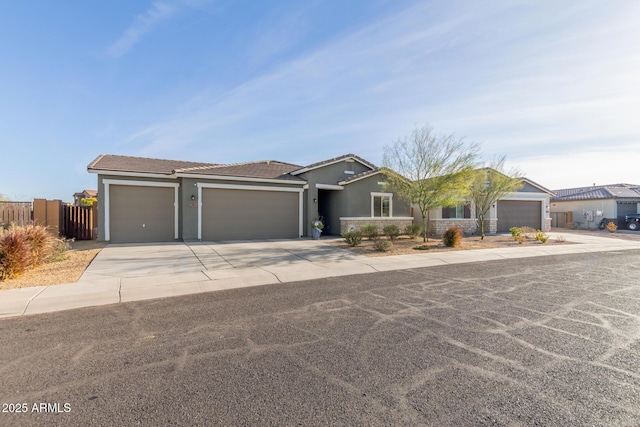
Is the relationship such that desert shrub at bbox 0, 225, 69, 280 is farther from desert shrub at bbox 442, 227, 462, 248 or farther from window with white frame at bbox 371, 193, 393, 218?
desert shrub at bbox 442, 227, 462, 248

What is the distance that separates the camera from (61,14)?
10.0 m

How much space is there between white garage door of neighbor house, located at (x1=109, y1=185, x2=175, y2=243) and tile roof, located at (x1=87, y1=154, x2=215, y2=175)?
0.85 metres

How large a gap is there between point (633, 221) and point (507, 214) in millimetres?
13247

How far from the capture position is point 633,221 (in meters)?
25.8

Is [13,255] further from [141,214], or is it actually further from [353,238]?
[353,238]

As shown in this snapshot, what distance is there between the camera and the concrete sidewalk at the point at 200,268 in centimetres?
584

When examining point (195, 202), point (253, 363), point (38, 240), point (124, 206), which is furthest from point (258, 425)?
point (124, 206)

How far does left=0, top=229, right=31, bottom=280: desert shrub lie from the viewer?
7000mm

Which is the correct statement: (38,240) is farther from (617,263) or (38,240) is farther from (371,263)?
(617,263)

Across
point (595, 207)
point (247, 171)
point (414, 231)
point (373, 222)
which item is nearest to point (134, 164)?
point (247, 171)

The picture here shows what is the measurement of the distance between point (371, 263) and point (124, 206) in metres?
11.7

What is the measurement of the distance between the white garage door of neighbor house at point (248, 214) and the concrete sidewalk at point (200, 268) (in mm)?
1793

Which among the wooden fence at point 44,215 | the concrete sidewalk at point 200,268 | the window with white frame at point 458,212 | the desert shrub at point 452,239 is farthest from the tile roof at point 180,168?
the window with white frame at point 458,212

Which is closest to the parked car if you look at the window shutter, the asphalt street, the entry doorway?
the window shutter
